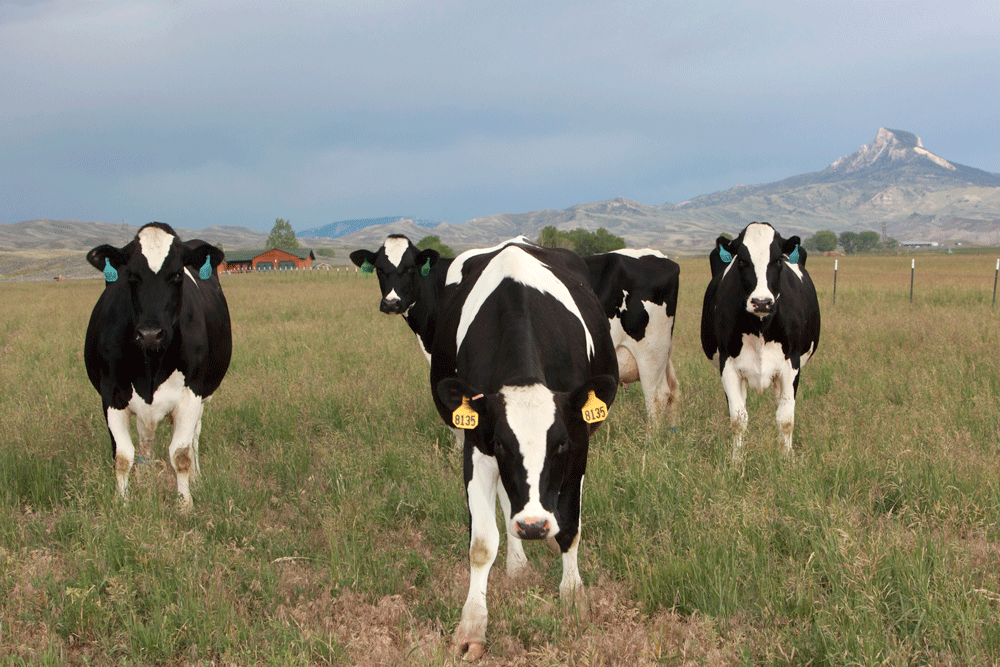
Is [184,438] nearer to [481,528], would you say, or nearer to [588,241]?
[481,528]

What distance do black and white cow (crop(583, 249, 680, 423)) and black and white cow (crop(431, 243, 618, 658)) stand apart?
2991mm

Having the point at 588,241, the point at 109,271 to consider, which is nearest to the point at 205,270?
the point at 109,271

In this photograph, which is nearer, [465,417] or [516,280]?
[465,417]

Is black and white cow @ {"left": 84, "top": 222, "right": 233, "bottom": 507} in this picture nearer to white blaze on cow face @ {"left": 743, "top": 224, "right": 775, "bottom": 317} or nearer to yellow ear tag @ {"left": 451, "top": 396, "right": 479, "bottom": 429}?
yellow ear tag @ {"left": 451, "top": 396, "right": 479, "bottom": 429}

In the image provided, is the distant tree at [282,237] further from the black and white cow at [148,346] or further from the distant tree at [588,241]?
the black and white cow at [148,346]

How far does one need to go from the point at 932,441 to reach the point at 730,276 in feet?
7.92

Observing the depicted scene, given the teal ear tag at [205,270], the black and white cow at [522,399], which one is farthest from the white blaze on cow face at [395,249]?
the black and white cow at [522,399]

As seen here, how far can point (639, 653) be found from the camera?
354cm

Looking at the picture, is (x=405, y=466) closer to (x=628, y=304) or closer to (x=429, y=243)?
(x=628, y=304)

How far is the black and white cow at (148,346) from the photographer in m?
5.40

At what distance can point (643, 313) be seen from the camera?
830 cm

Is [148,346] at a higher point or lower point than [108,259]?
lower

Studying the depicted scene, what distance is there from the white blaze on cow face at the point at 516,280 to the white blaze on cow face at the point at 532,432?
1168 mm

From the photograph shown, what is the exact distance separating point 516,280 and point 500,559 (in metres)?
1.90
